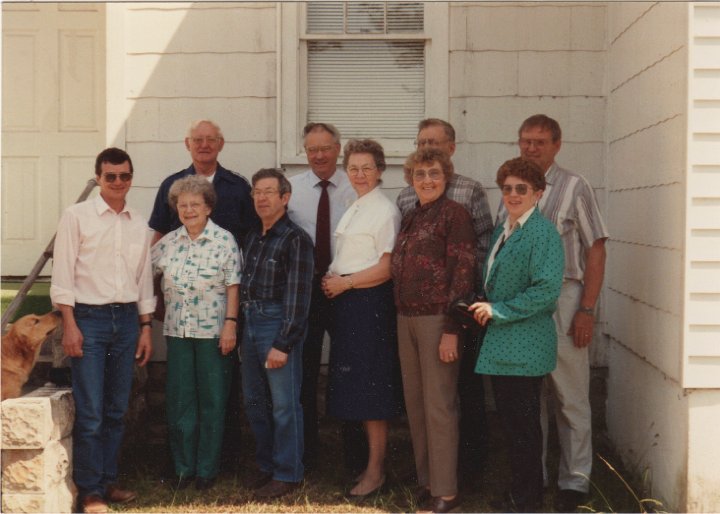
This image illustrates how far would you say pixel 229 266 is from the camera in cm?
428

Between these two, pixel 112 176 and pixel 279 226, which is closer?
pixel 112 176

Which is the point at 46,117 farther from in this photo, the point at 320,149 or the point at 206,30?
the point at 320,149

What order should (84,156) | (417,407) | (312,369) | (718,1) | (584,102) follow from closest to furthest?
(718,1) → (417,407) → (312,369) → (584,102) → (84,156)

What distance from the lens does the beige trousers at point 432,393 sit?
3.95 metres

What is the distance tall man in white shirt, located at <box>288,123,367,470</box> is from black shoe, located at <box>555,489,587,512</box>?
3.41 ft

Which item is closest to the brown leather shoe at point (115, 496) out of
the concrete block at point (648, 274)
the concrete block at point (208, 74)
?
the concrete block at point (208, 74)

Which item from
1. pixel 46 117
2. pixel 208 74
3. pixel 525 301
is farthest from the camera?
pixel 46 117

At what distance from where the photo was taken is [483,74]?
539 centimetres

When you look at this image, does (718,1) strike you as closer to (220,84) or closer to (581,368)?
(581,368)

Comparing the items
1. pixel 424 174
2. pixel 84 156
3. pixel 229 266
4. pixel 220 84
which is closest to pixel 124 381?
pixel 229 266

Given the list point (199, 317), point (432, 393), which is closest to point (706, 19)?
point (432, 393)

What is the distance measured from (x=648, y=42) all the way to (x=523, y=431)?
2.15m

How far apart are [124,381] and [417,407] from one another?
144cm

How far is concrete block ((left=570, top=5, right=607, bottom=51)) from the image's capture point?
534 centimetres
